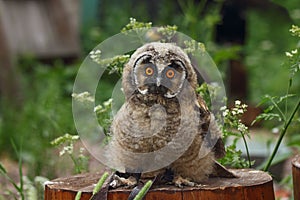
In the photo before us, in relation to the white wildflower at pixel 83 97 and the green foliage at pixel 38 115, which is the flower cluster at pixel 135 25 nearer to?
the white wildflower at pixel 83 97

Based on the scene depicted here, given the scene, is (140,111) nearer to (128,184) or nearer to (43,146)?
(128,184)

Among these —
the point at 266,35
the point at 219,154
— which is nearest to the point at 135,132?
the point at 219,154

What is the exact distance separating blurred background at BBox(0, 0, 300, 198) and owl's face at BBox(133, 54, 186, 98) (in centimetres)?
→ 329

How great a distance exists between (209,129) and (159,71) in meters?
0.36

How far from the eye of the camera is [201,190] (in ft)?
8.93

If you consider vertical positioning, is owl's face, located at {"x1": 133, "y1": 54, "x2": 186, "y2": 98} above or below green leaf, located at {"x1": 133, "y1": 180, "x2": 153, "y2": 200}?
above

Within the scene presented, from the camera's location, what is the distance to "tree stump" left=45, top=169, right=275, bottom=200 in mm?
2721

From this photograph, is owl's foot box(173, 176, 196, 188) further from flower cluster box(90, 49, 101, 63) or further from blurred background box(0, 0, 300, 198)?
blurred background box(0, 0, 300, 198)

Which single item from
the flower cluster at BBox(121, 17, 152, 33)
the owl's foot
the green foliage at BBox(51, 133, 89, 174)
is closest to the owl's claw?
the owl's foot

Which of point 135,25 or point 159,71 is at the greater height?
point 135,25

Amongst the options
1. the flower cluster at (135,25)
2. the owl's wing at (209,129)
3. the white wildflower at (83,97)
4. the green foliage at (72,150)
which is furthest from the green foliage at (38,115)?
the owl's wing at (209,129)

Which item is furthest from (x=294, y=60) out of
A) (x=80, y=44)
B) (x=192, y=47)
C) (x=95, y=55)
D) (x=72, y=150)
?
(x=80, y=44)

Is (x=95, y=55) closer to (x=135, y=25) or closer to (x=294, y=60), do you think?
(x=135, y=25)

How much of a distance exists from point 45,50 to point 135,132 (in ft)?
22.2
